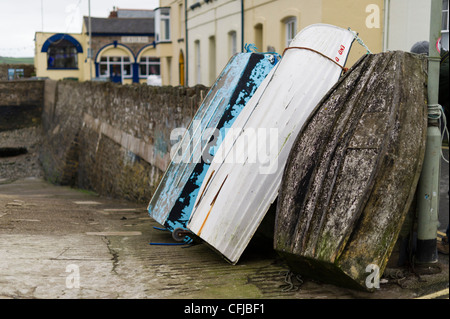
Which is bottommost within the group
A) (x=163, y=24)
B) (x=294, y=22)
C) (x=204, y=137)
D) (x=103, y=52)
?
(x=204, y=137)

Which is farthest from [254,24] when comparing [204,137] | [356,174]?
[356,174]

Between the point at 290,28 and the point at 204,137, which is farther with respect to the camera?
the point at 290,28

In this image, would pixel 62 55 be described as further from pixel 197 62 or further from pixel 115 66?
pixel 197 62

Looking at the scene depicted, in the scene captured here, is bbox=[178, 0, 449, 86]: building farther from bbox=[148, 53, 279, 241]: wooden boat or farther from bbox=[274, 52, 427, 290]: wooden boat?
bbox=[274, 52, 427, 290]: wooden boat

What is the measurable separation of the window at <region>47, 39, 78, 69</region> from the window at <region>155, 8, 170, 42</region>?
1866 cm

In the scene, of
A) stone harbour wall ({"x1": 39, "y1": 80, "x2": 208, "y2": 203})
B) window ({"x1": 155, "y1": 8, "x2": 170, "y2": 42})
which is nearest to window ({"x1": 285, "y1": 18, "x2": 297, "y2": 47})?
stone harbour wall ({"x1": 39, "y1": 80, "x2": 208, "y2": 203})

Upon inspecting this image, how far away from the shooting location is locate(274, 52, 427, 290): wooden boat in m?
4.05

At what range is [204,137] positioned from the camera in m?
5.95

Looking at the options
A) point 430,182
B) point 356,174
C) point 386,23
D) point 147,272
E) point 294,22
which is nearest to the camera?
point 356,174

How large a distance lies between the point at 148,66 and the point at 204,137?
4124cm

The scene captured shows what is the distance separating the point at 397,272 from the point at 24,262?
3.08m

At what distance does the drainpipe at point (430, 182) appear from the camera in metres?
4.72

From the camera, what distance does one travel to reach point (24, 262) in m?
4.92
